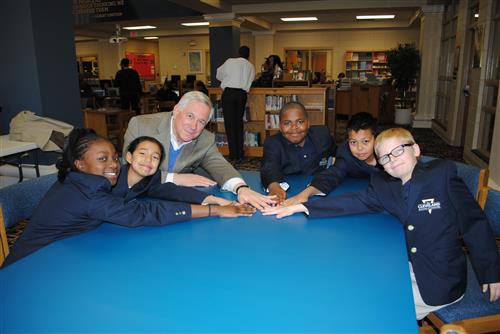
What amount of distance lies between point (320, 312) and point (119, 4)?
33.2 feet

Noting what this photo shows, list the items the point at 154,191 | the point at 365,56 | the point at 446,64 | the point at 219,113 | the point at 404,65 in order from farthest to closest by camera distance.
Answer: the point at 365,56 < the point at 404,65 < the point at 446,64 < the point at 219,113 < the point at 154,191

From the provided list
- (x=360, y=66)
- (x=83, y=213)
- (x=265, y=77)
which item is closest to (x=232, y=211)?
(x=83, y=213)

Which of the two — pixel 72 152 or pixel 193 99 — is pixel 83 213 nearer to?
pixel 72 152

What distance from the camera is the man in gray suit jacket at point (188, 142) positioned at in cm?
232

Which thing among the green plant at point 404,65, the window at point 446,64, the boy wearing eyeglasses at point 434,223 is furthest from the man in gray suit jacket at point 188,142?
the green plant at point 404,65

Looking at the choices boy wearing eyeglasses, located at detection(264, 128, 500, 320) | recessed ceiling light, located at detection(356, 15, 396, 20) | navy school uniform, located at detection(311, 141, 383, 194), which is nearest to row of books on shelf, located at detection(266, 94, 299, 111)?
navy school uniform, located at detection(311, 141, 383, 194)

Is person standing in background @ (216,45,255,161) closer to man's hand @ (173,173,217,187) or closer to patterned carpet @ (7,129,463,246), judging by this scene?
patterned carpet @ (7,129,463,246)

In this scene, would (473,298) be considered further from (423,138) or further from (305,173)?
(423,138)

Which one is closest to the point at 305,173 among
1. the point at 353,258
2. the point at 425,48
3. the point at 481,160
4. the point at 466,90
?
the point at 353,258

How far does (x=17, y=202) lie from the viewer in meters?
1.81

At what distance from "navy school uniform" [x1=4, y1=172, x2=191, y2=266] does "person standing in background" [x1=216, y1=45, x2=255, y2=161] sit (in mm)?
4755

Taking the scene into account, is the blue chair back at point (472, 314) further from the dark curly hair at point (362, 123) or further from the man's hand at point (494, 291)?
the dark curly hair at point (362, 123)

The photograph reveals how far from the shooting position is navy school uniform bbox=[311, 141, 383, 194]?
7.26 ft

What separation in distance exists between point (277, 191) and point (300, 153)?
693mm
